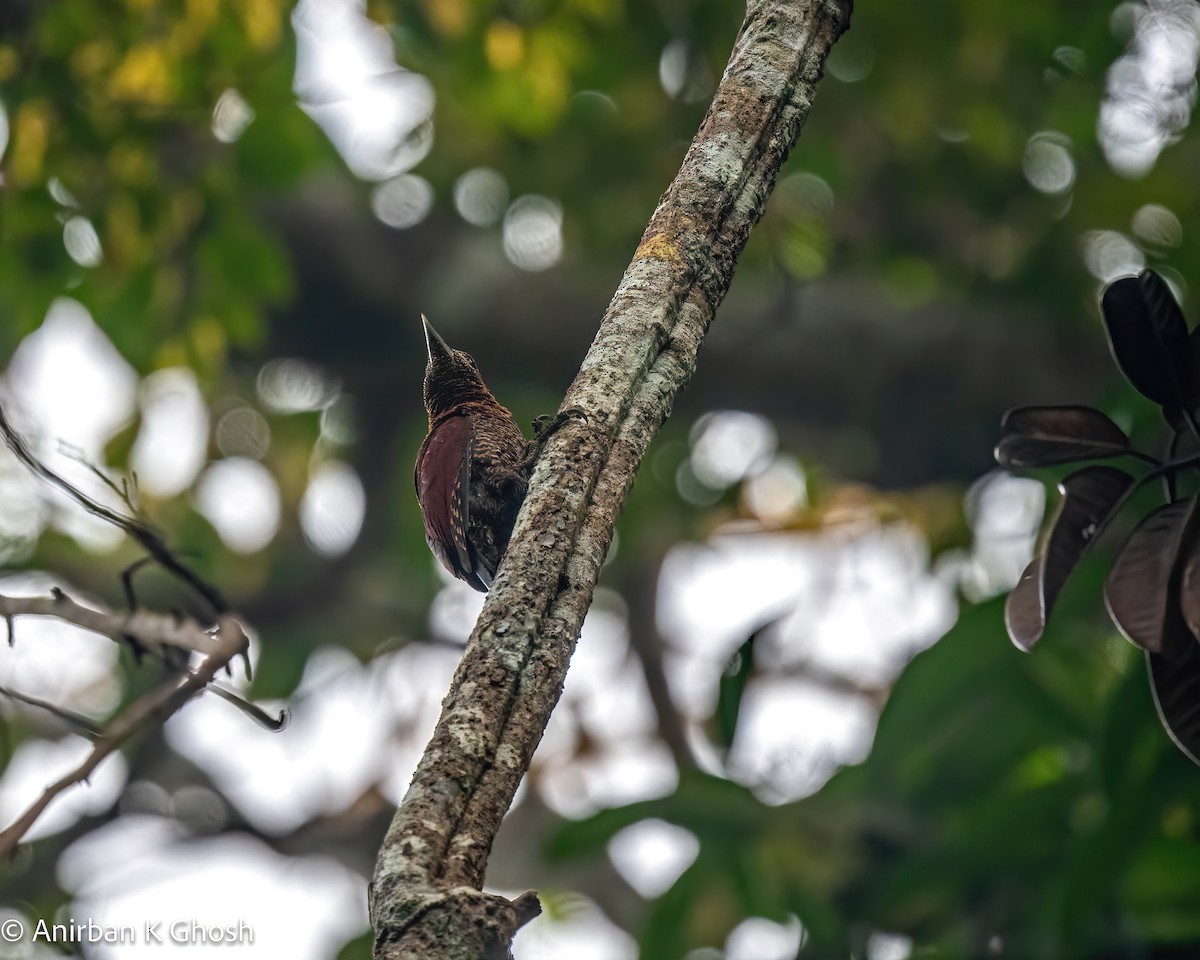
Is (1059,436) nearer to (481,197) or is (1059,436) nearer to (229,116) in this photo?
(229,116)

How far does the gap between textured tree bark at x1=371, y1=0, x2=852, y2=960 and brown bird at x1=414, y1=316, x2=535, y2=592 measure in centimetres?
152

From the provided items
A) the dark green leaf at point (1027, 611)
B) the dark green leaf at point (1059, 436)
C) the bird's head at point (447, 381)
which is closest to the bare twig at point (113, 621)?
→ the dark green leaf at point (1027, 611)

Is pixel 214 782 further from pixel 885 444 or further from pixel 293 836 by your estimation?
pixel 885 444

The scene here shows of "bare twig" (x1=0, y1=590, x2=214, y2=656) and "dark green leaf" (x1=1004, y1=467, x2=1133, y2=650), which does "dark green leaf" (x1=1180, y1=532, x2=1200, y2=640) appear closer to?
"dark green leaf" (x1=1004, y1=467, x2=1133, y2=650)

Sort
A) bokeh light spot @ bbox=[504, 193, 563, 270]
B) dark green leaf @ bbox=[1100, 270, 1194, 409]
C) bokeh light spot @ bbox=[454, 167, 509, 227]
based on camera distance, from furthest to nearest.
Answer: bokeh light spot @ bbox=[454, 167, 509, 227] < bokeh light spot @ bbox=[504, 193, 563, 270] < dark green leaf @ bbox=[1100, 270, 1194, 409]

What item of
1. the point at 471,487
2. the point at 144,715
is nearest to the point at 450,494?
the point at 471,487

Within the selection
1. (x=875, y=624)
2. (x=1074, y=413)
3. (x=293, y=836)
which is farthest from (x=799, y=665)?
(x=1074, y=413)

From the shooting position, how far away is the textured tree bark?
3.93ft

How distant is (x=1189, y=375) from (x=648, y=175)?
4725 mm

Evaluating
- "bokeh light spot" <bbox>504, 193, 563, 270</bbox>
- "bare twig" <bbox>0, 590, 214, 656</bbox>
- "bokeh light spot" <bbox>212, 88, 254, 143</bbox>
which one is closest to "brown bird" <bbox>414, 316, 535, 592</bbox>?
"bare twig" <bbox>0, 590, 214, 656</bbox>

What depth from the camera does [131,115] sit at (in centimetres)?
496

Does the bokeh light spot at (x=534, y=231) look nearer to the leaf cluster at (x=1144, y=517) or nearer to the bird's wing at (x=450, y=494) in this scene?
the bird's wing at (x=450, y=494)

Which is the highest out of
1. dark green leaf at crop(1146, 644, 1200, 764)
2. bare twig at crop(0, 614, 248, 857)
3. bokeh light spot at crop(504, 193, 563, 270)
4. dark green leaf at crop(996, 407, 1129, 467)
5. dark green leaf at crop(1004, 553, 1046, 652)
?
bokeh light spot at crop(504, 193, 563, 270)

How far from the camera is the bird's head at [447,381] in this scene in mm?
3887
